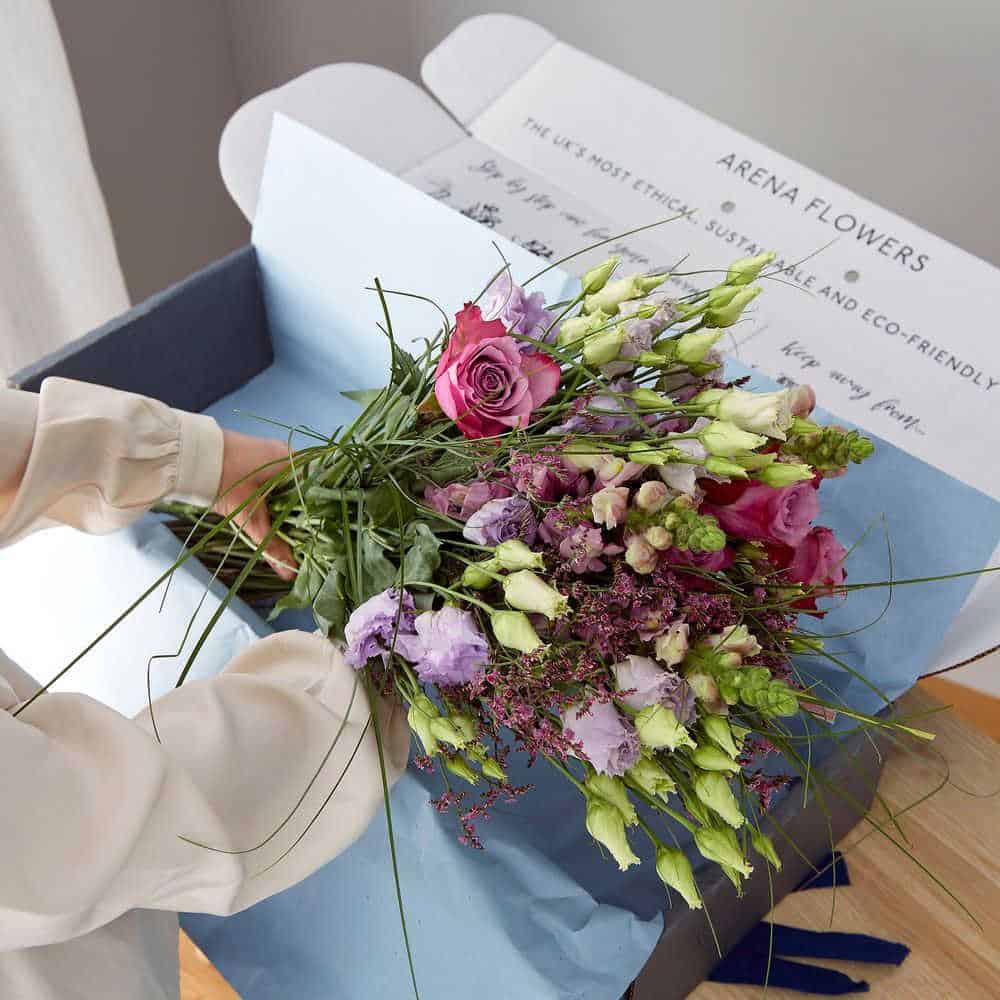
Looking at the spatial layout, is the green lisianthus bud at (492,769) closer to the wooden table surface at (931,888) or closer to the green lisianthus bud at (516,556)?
the green lisianthus bud at (516,556)

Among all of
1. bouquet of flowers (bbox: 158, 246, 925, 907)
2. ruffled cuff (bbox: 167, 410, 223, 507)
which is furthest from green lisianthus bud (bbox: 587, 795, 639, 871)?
ruffled cuff (bbox: 167, 410, 223, 507)

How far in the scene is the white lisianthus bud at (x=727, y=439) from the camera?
399mm

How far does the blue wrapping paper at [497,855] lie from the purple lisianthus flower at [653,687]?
170 mm

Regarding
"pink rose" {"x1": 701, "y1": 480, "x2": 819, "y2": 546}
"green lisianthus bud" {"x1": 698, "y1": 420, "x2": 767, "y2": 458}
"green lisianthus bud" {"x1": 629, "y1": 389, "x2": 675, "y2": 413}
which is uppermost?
"green lisianthus bud" {"x1": 698, "y1": 420, "x2": 767, "y2": 458}

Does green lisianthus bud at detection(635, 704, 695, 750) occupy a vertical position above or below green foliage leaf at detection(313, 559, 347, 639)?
above

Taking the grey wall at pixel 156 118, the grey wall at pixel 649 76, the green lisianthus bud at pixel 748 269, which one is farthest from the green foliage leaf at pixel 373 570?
the grey wall at pixel 156 118

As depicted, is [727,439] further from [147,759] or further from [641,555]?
[147,759]

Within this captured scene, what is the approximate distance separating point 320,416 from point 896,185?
66 centimetres

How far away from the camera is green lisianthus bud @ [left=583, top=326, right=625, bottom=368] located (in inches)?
18.1

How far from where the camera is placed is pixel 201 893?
0.44m

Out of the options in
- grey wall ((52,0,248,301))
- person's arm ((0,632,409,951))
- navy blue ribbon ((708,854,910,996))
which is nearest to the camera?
person's arm ((0,632,409,951))

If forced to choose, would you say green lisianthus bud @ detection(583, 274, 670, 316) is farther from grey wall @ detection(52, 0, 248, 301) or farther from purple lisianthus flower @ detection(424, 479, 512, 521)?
grey wall @ detection(52, 0, 248, 301)

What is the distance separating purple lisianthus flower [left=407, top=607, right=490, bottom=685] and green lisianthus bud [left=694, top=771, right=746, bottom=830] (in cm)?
10

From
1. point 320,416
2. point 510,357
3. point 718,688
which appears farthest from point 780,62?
point 718,688
